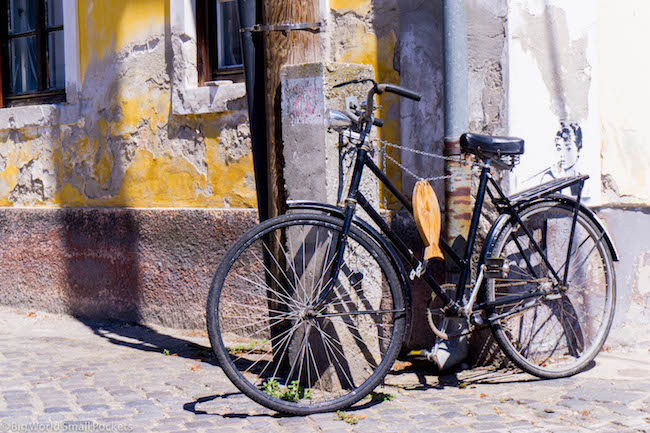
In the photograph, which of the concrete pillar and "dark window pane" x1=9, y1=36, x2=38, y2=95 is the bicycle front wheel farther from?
"dark window pane" x1=9, y1=36, x2=38, y2=95

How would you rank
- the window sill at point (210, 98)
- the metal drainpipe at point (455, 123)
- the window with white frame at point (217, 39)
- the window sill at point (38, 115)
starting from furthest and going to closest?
the window sill at point (38, 115) → the window with white frame at point (217, 39) → the window sill at point (210, 98) → the metal drainpipe at point (455, 123)

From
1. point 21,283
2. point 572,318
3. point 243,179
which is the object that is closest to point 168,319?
point 243,179

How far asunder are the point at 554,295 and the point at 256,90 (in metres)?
1.97

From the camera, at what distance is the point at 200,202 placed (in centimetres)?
602

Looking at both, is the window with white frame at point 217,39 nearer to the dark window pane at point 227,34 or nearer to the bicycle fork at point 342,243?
the dark window pane at point 227,34

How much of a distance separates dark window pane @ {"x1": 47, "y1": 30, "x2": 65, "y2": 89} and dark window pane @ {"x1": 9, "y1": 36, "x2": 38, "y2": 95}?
207 millimetres

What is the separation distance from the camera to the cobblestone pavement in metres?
3.61

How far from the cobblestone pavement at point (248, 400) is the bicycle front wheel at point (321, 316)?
17 centimetres

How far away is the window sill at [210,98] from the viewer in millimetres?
5793

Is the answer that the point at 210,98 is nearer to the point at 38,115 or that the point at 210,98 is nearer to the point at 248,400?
the point at 38,115

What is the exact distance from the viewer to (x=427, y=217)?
156 inches

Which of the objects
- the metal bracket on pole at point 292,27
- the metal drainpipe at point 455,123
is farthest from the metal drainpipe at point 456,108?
the metal bracket on pole at point 292,27

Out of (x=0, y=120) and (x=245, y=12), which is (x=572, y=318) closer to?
(x=245, y=12)

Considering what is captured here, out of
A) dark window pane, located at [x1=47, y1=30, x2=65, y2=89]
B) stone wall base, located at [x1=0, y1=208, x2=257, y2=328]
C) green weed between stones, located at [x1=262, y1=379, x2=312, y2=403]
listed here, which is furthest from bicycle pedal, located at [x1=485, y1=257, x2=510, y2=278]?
dark window pane, located at [x1=47, y1=30, x2=65, y2=89]
